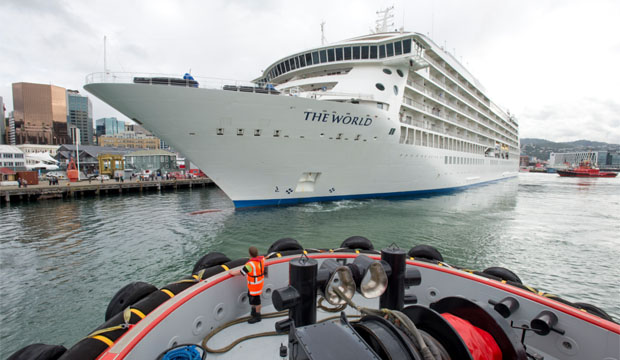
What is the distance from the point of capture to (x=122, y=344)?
2129 millimetres

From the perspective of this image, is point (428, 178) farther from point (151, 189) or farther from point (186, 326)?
point (151, 189)

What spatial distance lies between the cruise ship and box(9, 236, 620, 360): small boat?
10255mm

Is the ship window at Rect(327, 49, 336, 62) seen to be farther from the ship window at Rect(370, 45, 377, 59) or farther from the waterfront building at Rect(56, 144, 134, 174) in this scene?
the waterfront building at Rect(56, 144, 134, 174)

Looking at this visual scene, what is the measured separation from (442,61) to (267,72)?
52.6 ft

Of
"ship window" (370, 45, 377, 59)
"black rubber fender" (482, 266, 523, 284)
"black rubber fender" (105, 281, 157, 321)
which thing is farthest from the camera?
"ship window" (370, 45, 377, 59)

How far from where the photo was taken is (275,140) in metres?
13.8

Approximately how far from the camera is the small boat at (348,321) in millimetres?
1598

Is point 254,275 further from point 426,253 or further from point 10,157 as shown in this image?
point 10,157

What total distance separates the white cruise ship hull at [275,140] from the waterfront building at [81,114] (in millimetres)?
199064

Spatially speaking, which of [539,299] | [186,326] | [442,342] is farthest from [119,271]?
[539,299]

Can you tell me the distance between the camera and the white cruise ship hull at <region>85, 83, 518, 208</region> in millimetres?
12086

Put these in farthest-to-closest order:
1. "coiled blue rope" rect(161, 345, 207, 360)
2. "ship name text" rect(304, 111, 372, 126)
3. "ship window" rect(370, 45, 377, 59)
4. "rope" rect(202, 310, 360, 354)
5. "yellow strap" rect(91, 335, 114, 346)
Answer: "ship window" rect(370, 45, 377, 59), "ship name text" rect(304, 111, 372, 126), "rope" rect(202, 310, 360, 354), "coiled blue rope" rect(161, 345, 207, 360), "yellow strap" rect(91, 335, 114, 346)

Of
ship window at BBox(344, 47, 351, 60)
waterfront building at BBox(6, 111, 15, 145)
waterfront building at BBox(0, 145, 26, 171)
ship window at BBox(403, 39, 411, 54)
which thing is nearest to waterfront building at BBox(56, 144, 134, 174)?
waterfront building at BBox(0, 145, 26, 171)

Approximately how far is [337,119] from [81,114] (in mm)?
217438
